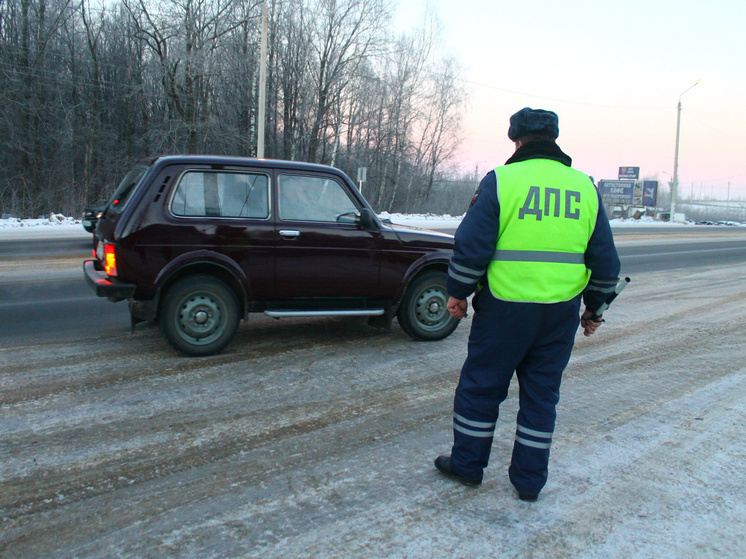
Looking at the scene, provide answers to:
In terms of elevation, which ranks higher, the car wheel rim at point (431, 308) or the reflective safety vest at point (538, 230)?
the reflective safety vest at point (538, 230)

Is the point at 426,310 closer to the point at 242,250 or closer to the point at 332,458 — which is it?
the point at 242,250

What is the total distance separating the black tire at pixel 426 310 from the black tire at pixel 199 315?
1.81 meters

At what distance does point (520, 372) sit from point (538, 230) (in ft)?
2.53

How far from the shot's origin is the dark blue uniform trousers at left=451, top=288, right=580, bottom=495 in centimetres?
290

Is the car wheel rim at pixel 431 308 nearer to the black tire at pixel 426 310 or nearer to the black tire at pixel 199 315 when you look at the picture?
the black tire at pixel 426 310

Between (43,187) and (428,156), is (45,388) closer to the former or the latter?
(43,187)

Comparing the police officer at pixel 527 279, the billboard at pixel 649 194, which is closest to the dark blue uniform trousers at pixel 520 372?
the police officer at pixel 527 279

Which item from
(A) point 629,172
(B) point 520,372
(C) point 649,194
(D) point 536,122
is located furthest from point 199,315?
(C) point 649,194

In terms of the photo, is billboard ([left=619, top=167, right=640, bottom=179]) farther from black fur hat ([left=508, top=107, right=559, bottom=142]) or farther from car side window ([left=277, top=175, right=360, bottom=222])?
black fur hat ([left=508, top=107, right=559, bottom=142])

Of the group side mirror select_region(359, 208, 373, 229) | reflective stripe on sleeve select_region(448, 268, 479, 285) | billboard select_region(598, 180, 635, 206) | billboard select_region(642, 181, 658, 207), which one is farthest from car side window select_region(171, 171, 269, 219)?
billboard select_region(642, 181, 658, 207)

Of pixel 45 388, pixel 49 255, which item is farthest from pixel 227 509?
pixel 49 255

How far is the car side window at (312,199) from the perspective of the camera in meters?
5.60

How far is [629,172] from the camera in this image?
59.4m

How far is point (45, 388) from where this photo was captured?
4.44 meters
